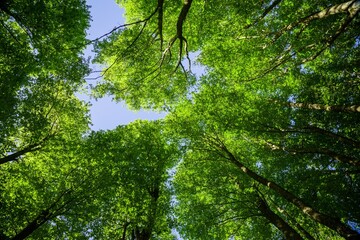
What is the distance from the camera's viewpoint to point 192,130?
13.7 meters

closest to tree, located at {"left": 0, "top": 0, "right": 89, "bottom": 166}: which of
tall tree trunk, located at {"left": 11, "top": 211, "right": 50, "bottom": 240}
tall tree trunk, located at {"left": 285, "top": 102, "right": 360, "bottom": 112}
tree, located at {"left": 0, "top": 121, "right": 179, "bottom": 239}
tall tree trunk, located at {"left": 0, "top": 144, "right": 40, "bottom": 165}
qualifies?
tall tree trunk, located at {"left": 0, "top": 144, "right": 40, "bottom": 165}

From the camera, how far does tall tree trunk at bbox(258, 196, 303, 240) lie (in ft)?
33.7

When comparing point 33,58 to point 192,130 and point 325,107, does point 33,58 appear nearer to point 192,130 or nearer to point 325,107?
point 192,130

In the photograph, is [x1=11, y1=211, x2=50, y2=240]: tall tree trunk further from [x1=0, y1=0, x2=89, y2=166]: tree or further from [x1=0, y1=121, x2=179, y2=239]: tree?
[x1=0, y1=0, x2=89, y2=166]: tree

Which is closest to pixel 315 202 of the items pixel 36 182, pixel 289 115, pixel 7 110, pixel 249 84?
pixel 289 115

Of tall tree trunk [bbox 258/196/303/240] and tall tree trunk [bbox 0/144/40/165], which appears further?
tall tree trunk [bbox 0/144/40/165]

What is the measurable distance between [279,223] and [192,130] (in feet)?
18.7

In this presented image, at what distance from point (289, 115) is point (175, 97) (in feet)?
21.0

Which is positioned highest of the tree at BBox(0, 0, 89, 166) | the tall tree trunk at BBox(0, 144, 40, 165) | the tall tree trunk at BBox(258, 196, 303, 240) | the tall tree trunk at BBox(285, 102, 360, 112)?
the tree at BBox(0, 0, 89, 166)

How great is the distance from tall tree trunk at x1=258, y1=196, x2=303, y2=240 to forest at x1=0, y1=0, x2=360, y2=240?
53 mm

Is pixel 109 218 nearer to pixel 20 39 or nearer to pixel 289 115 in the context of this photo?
pixel 20 39

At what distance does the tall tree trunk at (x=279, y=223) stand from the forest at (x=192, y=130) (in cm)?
5

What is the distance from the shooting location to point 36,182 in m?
11.7

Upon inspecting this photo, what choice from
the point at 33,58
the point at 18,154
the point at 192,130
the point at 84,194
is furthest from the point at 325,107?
the point at 18,154
